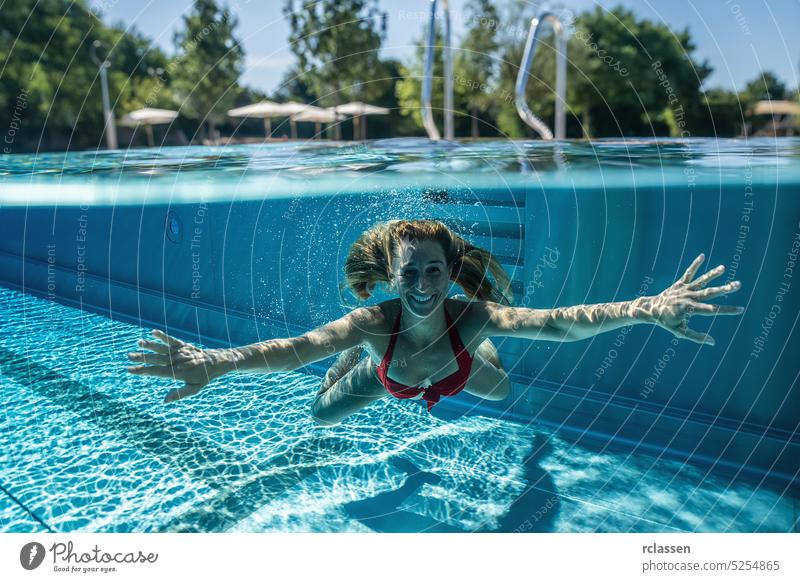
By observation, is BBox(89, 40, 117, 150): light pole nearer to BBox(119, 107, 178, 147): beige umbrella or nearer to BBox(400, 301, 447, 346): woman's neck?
BBox(119, 107, 178, 147): beige umbrella

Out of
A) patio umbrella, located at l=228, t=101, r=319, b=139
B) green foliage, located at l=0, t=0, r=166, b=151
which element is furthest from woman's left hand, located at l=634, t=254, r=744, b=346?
green foliage, located at l=0, t=0, r=166, b=151

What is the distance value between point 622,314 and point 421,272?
85 centimetres

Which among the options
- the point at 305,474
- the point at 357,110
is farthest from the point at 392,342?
the point at 357,110

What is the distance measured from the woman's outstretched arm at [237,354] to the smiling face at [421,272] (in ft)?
0.94

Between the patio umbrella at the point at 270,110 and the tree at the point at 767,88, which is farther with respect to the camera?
the patio umbrella at the point at 270,110

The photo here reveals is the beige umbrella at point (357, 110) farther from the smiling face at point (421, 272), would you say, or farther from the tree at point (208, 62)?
the smiling face at point (421, 272)

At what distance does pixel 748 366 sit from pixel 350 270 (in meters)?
2.88

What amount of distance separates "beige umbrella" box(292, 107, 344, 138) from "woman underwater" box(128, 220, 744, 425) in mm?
7917

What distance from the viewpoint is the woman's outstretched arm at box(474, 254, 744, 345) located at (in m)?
2.38

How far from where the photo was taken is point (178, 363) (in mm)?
2244

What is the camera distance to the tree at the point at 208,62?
1059cm

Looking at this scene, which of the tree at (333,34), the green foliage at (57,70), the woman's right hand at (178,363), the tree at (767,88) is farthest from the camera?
the green foliage at (57,70)

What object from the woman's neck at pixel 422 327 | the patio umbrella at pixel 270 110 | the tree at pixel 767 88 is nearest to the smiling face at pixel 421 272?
the woman's neck at pixel 422 327

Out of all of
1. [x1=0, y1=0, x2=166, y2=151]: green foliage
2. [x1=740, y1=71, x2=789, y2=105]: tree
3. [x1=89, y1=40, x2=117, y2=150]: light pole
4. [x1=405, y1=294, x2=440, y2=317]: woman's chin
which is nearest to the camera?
[x1=405, y1=294, x2=440, y2=317]: woman's chin
